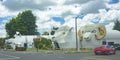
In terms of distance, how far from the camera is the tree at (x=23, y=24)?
141625 millimetres

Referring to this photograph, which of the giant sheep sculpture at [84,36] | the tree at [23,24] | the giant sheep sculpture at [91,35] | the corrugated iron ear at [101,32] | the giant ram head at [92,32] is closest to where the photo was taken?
the corrugated iron ear at [101,32]

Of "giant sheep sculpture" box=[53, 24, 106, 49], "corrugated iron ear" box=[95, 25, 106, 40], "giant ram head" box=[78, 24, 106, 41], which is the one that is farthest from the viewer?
"giant sheep sculpture" box=[53, 24, 106, 49]

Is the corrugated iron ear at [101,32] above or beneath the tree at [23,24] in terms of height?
beneath

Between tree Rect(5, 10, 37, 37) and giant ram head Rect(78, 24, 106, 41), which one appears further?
tree Rect(5, 10, 37, 37)

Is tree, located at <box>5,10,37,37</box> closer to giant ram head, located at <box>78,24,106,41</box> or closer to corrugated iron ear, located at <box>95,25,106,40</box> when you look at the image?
giant ram head, located at <box>78,24,106,41</box>

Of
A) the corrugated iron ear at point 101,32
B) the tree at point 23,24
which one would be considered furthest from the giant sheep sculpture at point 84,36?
the tree at point 23,24

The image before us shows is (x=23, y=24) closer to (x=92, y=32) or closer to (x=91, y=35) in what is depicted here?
(x=92, y=32)

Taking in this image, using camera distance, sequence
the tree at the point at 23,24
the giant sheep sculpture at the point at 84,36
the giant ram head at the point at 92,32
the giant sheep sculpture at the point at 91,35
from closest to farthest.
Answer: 1. the giant ram head at the point at 92,32
2. the giant sheep sculpture at the point at 91,35
3. the giant sheep sculpture at the point at 84,36
4. the tree at the point at 23,24

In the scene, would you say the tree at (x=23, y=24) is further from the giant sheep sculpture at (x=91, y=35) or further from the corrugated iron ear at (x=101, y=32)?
the corrugated iron ear at (x=101, y=32)

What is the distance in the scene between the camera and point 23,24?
478 ft

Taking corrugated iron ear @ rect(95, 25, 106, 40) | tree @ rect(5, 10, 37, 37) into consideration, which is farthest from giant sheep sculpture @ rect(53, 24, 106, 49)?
tree @ rect(5, 10, 37, 37)

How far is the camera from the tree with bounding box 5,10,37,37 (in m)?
142

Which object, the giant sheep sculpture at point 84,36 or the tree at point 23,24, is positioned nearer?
the giant sheep sculpture at point 84,36

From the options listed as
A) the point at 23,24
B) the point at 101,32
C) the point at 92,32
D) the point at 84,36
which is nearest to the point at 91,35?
the point at 92,32
